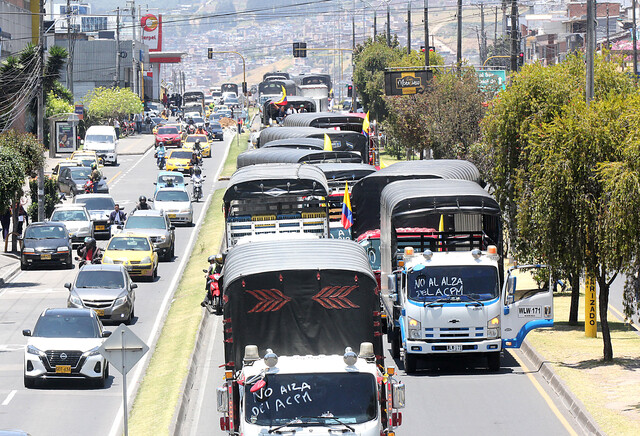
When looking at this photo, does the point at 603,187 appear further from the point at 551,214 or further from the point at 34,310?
the point at 34,310

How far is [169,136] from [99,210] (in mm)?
34054

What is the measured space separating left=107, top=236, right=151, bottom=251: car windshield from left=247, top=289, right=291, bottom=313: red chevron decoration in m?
21.8

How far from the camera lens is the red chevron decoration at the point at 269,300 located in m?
13.2

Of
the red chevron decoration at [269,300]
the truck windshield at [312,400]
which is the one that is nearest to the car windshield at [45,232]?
the red chevron decoration at [269,300]

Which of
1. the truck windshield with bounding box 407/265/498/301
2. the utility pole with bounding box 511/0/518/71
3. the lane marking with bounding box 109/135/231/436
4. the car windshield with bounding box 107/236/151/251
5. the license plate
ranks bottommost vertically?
the lane marking with bounding box 109/135/231/436

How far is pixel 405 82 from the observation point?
53.5m

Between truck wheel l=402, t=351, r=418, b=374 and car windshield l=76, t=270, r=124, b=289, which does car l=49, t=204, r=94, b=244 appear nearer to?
car windshield l=76, t=270, r=124, b=289

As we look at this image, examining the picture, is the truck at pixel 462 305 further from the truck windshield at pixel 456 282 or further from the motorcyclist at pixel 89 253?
the motorcyclist at pixel 89 253

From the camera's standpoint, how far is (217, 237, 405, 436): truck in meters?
11.5

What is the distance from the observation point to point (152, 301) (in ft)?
104

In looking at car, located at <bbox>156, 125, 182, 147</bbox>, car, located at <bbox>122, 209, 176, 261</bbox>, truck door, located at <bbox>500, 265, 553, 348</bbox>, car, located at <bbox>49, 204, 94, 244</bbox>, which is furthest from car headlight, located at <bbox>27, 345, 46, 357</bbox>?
car, located at <bbox>156, 125, 182, 147</bbox>

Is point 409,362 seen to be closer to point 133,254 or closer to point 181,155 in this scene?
point 133,254

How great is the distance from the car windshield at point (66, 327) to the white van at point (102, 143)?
155ft

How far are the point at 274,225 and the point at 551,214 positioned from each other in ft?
22.6
